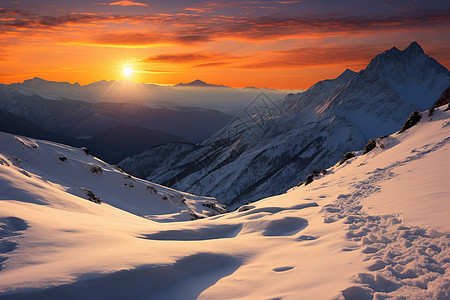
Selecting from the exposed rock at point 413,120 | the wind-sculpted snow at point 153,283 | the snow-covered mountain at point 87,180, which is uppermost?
the snow-covered mountain at point 87,180

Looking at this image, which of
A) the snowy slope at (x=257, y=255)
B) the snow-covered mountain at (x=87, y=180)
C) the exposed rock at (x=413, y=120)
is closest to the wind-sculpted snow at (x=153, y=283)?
the snowy slope at (x=257, y=255)

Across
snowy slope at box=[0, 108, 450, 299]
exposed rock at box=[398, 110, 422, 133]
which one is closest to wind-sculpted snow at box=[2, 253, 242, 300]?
snowy slope at box=[0, 108, 450, 299]

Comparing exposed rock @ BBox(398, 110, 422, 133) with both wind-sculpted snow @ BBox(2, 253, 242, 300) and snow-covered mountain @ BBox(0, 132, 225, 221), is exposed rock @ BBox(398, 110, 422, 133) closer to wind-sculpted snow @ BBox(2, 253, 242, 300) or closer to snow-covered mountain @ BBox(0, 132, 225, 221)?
wind-sculpted snow @ BBox(2, 253, 242, 300)

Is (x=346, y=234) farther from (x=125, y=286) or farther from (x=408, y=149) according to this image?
(x=408, y=149)

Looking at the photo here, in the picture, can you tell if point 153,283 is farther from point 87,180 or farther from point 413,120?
point 87,180

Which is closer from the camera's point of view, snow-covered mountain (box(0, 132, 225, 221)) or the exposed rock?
the exposed rock

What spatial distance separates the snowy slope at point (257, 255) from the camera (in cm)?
507

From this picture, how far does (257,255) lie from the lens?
7652 millimetres

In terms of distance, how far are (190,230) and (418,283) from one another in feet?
23.6

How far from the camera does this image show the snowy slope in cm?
507

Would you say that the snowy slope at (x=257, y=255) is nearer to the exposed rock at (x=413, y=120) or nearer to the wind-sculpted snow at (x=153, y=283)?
the wind-sculpted snow at (x=153, y=283)

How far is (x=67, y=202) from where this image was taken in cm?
1366

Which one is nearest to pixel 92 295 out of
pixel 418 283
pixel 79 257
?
pixel 79 257

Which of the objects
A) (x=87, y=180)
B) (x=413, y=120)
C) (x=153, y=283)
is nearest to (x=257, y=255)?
(x=153, y=283)
